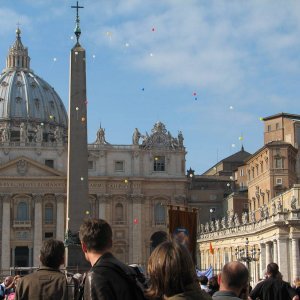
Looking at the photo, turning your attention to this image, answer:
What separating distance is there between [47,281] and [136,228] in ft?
226

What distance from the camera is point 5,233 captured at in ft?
238

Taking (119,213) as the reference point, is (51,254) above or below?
below

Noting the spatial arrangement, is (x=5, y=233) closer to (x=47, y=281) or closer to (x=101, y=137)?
(x=101, y=137)

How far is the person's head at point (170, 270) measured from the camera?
468cm

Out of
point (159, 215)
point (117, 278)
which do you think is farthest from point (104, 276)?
point (159, 215)

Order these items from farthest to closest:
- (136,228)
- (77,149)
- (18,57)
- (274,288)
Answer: (18,57) < (136,228) < (77,149) < (274,288)

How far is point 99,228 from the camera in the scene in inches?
217

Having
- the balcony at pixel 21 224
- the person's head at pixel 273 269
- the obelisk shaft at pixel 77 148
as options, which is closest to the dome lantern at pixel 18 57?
the balcony at pixel 21 224

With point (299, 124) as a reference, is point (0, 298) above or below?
below

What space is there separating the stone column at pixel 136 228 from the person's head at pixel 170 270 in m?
70.4

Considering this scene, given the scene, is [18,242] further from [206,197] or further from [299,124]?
[299,124]

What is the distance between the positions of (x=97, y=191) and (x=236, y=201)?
12.7 metres

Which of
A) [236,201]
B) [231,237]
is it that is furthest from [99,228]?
[236,201]

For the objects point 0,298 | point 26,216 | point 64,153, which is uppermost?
point 64,153
